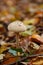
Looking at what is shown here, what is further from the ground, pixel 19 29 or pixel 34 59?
pixel 19 29

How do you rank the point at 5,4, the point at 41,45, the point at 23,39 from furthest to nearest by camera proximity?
the point at 5,4 → the point at 23,39 → the point at 41,45

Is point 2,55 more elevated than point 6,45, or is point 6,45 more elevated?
point 6,45

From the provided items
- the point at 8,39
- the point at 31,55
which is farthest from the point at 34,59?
the point at 8,39

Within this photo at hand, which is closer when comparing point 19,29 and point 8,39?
point 19,29

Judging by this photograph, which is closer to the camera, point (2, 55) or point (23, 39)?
point (2, 55)

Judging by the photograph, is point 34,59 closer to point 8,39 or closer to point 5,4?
point 8,39

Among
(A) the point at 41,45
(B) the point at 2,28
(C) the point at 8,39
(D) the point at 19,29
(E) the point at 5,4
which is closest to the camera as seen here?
(D) the point at 19,29

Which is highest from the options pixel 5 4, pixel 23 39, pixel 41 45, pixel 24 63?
pixel 5 4

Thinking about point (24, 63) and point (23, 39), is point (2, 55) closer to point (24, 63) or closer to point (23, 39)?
point (24, 63)

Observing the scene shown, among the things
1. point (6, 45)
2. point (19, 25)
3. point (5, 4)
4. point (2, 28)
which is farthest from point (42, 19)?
point (5, 4)
